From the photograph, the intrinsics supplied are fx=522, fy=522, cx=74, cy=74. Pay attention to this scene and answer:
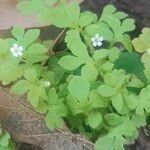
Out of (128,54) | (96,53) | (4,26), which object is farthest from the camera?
(4,26)

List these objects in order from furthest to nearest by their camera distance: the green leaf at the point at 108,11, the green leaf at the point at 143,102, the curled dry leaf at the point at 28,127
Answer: the curled dry leaf at the point at 28,127 < the green leaf at the point at 108,11 < the green leaf at the point at 143,102

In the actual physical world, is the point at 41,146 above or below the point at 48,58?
below

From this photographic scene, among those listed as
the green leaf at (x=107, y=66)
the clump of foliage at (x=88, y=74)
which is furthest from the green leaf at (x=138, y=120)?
the green leaf at (x=107, y=66)

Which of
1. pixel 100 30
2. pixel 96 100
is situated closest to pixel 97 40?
pixel 100 30

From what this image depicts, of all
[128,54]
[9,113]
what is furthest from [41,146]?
[128,54]

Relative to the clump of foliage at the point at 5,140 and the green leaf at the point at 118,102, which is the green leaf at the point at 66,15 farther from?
the clump of foliage at the point at 5,140

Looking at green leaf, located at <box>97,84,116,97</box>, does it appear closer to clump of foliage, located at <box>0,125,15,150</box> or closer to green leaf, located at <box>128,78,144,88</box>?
green leaf, located at <box>128,78,144,88</box>

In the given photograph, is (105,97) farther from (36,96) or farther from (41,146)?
(41,146)

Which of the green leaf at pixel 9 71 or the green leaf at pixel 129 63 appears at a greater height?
the green leaf at pixel 9 71
